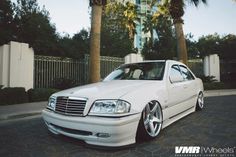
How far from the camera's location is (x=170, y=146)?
393cm

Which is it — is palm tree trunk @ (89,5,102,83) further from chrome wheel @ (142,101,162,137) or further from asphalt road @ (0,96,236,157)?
chrome wheel @ (142,101,162,137)

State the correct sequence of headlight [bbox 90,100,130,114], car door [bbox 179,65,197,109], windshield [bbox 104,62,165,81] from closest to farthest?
headlight [bbox 90,100,130,114], windshield [bbox 104,62,165,81], car door [bbox 179,65,197,109]

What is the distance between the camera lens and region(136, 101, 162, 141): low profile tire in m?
3.92

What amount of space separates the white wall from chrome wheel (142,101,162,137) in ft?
30.8

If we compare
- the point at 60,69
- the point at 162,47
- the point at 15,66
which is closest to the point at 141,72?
the point at 15,66

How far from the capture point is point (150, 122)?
13.8 feet

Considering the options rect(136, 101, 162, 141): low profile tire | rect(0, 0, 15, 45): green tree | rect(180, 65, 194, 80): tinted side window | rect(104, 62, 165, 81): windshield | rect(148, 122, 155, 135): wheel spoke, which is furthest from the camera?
rect(0, 0, 15, 45): green tree

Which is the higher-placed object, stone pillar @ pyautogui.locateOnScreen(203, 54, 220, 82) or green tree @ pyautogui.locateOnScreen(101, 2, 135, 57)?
green tree @ pyautogui.locateOnScreen(101, 2, 135, 57)

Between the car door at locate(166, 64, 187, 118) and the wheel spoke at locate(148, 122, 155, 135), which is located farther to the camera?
the car door at locate(166, 64, 187, 118)

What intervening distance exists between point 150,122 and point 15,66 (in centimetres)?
965

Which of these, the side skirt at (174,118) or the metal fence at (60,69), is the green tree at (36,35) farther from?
the side skirt at (174,118)

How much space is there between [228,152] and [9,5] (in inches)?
731

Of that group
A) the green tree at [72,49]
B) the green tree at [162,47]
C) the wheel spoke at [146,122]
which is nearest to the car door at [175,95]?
the wheel spoke at [146,122]

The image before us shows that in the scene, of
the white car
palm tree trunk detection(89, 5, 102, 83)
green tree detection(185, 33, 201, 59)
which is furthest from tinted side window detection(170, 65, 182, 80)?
green tree detection(185, 33, 201, 59)
